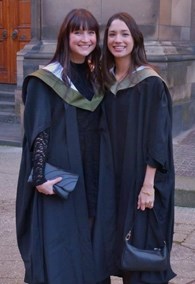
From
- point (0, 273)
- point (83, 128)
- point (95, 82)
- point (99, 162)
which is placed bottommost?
point (0, 273)

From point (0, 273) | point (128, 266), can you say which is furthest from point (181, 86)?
point (128, 266)

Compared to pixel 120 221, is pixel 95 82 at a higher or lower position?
higher

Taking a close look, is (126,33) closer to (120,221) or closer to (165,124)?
(165,124)

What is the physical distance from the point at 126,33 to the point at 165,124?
0.54 meters

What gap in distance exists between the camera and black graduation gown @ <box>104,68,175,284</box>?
2.78 metres

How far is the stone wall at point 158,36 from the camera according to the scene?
23.2 feet

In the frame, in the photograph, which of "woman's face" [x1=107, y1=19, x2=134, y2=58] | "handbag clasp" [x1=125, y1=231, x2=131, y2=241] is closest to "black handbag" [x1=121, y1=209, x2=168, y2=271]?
"handbag clasp" [x1=125, y1=231, x2=131, y2=241]

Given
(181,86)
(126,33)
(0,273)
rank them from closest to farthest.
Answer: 1. (126,33)
2. (0,273)
3. (181,86)

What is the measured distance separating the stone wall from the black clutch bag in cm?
443

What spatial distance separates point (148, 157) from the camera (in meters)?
2.80

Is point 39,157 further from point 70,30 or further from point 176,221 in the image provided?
point 176,221

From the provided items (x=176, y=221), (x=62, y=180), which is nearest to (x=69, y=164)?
(x=62, y=180)

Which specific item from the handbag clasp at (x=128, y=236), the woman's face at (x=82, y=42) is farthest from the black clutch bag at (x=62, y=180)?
the woman's face at (x=82, y=42)

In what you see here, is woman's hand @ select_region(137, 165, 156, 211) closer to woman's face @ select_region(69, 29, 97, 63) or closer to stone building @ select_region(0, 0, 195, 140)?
woman's face @ select_region(69, 29, 97, 63)
